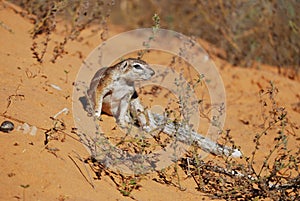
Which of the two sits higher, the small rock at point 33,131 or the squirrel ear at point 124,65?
the squirrel ear at point 124,65

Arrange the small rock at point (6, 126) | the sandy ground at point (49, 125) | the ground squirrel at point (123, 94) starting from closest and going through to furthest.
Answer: the sandy ground at point (49, 125)
the small rock at point (6, 126)
the ground squirrel at point (123, 94)

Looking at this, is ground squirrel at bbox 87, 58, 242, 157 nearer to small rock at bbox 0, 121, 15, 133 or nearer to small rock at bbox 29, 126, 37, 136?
small rock at bbox 29, 126, 37, 136

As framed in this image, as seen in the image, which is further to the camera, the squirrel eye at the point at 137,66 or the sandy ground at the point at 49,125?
the squirrel eye at the point at 137,66

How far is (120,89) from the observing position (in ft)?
16.0

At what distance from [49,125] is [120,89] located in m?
0.88

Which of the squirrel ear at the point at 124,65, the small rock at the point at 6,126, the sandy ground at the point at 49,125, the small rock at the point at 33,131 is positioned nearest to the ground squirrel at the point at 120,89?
the squirrel ear at the point at 124,65

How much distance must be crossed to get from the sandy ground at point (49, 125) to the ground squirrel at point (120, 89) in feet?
1.06

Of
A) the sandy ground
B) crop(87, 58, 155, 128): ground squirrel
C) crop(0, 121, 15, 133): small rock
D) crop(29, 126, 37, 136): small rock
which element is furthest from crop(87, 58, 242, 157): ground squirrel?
crop(0, 121, 15, 133): small rock

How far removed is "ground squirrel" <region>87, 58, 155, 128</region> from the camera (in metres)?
4.82

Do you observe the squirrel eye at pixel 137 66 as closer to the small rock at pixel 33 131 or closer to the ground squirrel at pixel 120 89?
the ground squirrel at pixel 120 89

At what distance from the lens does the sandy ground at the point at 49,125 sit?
356 centimetres

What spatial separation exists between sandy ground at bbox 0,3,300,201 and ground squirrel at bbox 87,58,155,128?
1.06ft

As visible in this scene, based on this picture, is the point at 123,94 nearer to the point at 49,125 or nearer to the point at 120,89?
the point at 120,89

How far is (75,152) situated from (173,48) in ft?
16.0
